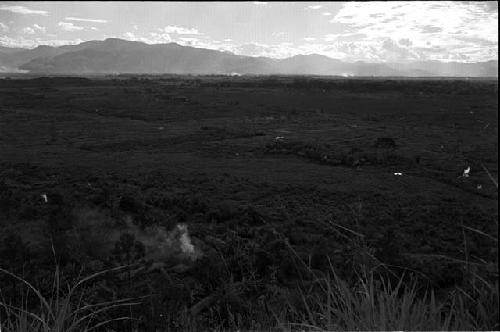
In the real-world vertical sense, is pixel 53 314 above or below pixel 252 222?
above

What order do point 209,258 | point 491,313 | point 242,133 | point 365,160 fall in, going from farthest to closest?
point 242,133 < point 365,160 < point 209,258 < point 491,313

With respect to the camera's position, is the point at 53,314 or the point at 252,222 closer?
the point at 53,314

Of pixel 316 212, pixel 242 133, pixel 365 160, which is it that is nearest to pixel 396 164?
pixel 365 160

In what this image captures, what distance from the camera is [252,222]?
8000 mm

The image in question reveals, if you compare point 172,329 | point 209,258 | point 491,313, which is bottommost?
point 209,258

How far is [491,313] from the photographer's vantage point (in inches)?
65.9

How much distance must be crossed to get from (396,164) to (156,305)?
8.81 meters

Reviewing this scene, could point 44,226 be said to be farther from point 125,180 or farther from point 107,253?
point 125,180

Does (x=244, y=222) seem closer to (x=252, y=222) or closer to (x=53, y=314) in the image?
(x=252, y=222)

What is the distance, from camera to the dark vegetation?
2121 millimetres

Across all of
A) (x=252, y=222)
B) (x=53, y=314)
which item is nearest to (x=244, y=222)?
(x=252, y=222)

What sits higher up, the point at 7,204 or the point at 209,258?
the point at 7,204

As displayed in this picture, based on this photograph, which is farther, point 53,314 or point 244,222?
point 244,222

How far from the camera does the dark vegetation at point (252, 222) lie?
6.96 feet
